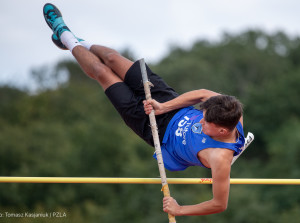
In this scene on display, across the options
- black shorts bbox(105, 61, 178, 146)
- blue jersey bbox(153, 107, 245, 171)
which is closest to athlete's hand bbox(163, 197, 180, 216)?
blue jersey bbox(153, 107, 245, 171)

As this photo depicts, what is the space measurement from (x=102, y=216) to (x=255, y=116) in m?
14.3

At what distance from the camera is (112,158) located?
31656 mm

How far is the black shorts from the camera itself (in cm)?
455

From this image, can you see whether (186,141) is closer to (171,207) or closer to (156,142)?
(156,142)

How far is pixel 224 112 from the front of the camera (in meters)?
3.81

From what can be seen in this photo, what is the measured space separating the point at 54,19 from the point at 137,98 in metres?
1.20

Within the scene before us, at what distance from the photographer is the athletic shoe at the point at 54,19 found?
5.02m

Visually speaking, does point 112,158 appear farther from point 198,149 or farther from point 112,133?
point 198,149

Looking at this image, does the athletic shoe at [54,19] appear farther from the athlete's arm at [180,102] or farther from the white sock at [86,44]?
the athlete's arm at [180,102]

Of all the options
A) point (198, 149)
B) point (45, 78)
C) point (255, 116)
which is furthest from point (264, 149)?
point (198, 149)

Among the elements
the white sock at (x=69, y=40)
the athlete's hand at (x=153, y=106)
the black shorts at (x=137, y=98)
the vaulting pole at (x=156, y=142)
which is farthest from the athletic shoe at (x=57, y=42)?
the athlete's hand at (x=153, y=106)

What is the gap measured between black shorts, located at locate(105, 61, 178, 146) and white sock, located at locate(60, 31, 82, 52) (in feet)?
1.84

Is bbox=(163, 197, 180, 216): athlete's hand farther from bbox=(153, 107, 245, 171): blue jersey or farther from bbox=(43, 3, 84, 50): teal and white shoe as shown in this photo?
bbox=(43, 3, 84, 50): teal and white shoe

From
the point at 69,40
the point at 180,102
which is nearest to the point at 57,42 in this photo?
the point at 69,40
